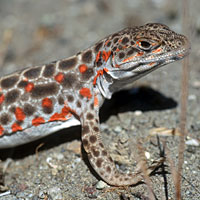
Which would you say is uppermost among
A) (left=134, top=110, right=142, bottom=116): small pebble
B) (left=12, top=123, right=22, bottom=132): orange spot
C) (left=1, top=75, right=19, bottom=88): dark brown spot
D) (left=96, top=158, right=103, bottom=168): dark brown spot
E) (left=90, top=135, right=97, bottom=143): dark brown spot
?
(left=1, top=75, right=19, bottom=88): dark brown spot

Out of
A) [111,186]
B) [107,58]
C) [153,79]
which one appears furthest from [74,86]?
[153,79]

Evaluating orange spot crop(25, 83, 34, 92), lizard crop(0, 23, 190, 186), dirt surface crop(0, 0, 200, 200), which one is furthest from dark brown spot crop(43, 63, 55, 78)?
dirt surface crop(0, 0, 200, 200)

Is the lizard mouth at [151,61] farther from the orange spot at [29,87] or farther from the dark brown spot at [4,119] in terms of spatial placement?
the dark brown spot at [4,119]

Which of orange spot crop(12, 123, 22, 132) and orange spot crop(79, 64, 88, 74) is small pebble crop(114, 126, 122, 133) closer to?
orange spot crop(79, 64, 88, 74)

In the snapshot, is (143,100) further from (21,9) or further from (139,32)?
(21,9)

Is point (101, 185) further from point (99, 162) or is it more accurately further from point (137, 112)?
point (137, 112)

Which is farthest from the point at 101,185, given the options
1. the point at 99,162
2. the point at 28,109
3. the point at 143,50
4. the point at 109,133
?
the point at 143,50
